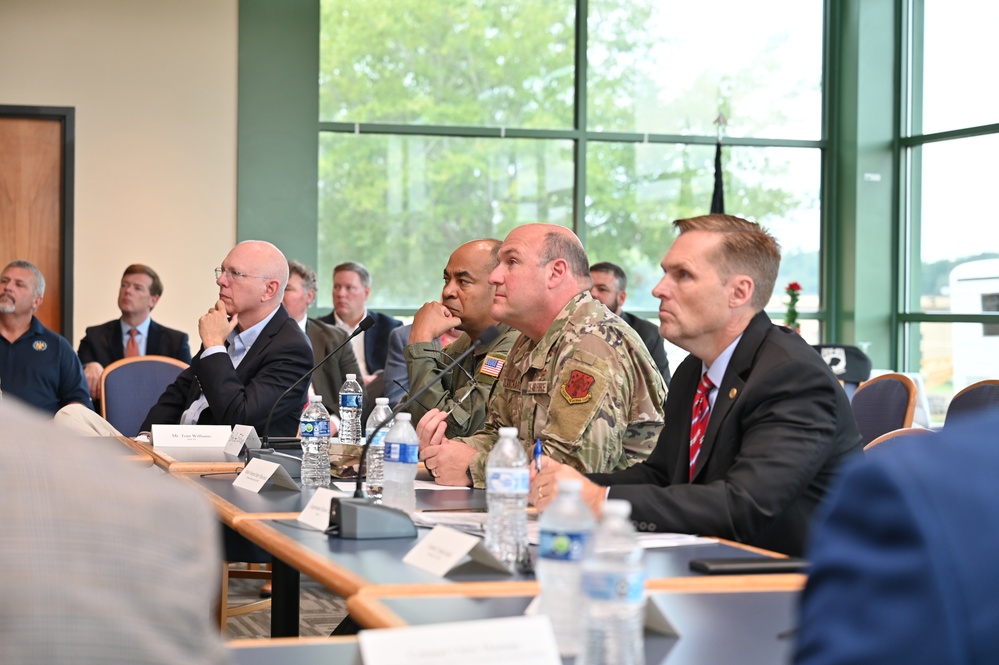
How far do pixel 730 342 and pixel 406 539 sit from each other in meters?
0.87

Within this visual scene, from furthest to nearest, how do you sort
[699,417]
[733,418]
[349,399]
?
[349,399] < [699,417] < [733,418]

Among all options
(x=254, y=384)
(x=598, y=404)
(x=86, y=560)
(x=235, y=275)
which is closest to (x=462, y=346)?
(x=254, y=384)

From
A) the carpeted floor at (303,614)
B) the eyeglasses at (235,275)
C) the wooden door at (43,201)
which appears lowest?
the carpeted floor at (303,614)

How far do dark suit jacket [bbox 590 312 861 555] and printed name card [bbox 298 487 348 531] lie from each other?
53 cm

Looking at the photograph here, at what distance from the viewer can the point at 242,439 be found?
10.7 ft

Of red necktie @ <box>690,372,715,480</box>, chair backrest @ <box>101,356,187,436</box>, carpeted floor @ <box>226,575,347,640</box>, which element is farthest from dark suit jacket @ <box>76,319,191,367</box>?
red necktie @ <box>690,372,715,480</box>

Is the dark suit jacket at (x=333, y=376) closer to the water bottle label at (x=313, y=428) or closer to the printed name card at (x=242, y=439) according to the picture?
the printed name card at (x=242, y=439)

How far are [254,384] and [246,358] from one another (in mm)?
173

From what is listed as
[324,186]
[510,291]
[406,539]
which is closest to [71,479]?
[406,539]

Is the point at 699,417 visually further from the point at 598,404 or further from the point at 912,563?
the point at 912,563

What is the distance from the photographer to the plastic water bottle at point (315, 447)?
277 cm

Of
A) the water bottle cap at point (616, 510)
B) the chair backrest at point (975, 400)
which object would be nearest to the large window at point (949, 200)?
the chair backrest at point (975, 400)

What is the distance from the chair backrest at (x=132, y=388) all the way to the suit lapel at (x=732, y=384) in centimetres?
311

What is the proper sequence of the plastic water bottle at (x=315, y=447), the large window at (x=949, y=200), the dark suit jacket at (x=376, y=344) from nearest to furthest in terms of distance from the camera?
the plastic water bottle at (x=315, y=447) < the dark suit jacket at (x=376, y=344) < the large window at (x=949, y=200)
